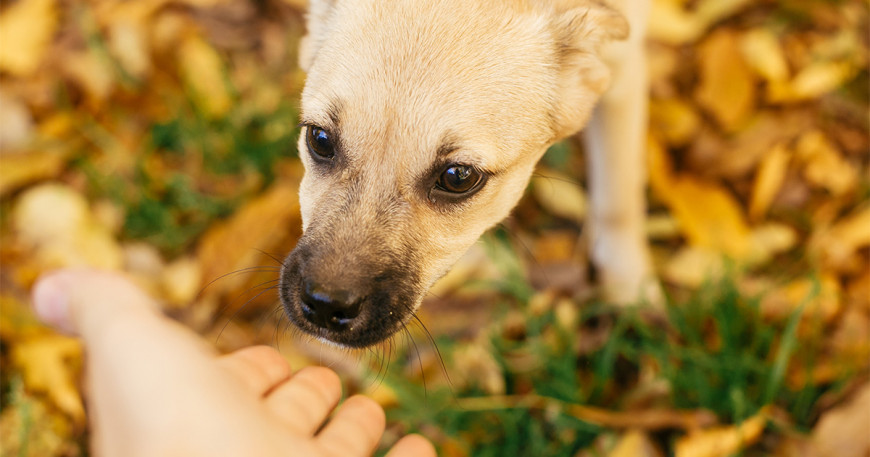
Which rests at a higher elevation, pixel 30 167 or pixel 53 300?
pixel 53 300

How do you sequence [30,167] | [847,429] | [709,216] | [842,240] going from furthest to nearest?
[30,167] → [709,216] → [842,240] → [847,429]

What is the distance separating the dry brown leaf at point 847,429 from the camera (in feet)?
8.35

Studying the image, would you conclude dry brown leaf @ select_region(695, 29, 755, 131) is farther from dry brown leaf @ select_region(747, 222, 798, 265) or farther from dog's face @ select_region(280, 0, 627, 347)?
dog's face @ select_region(280, 0, 627, 347)

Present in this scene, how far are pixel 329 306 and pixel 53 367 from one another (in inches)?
68.6

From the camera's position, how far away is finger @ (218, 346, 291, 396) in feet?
7.08

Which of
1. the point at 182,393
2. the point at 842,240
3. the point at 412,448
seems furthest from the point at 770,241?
the point at 182,393

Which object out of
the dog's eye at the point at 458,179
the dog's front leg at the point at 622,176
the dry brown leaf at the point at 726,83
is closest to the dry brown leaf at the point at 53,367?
the dog's eye at the point at 458,179

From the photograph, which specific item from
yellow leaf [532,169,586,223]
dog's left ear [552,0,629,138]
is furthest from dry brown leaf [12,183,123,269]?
dog's left ear [552,0,629,138]

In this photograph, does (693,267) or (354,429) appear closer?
(354,429)

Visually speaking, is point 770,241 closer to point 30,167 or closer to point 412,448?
point 412,448

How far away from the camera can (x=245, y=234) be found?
10.7 ft

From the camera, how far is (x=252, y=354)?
7.48 ft

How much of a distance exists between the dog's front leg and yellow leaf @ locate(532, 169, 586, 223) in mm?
160

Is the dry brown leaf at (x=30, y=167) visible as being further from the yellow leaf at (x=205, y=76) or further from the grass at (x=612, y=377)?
the grass at (x=612, y=377)
